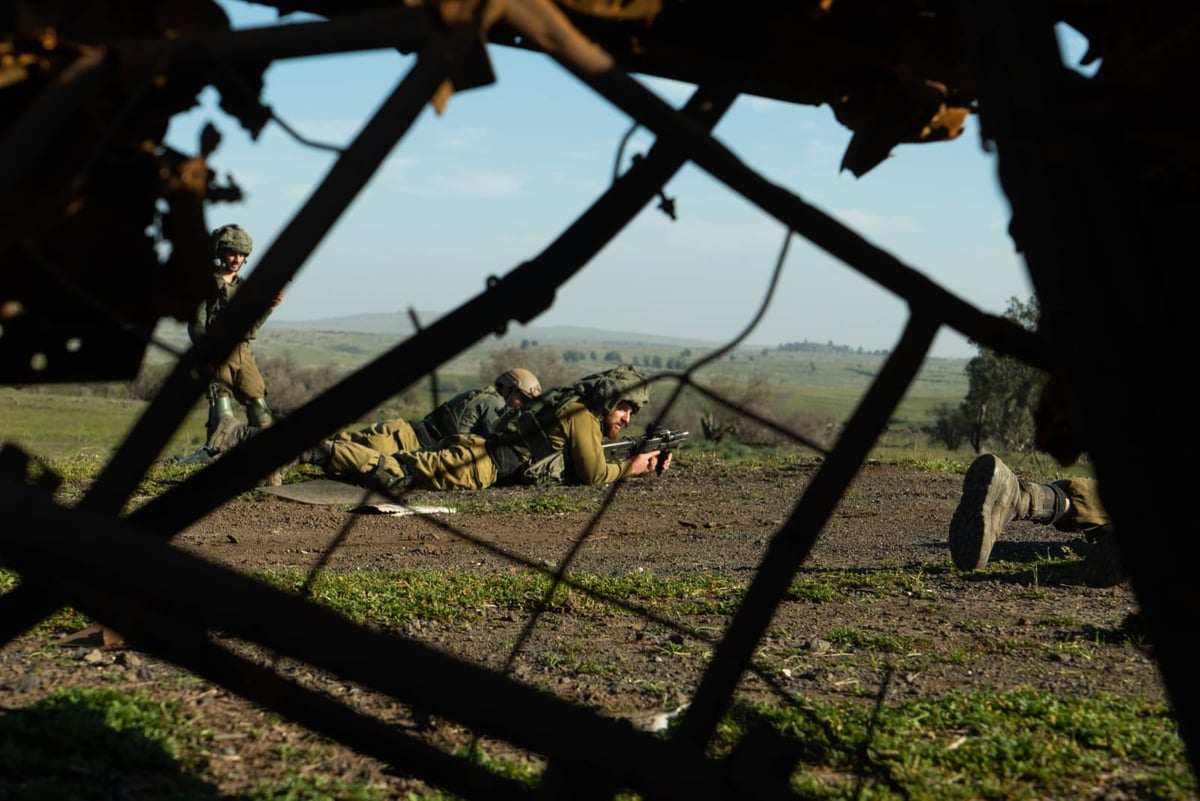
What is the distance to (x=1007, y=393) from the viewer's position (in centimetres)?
2405

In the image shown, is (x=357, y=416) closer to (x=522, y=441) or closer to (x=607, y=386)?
(x=607, y=386)

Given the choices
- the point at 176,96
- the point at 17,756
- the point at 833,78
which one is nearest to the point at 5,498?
the point at 176,96

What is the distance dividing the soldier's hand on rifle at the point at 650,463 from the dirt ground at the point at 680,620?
113cm

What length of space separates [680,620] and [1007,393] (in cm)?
1919

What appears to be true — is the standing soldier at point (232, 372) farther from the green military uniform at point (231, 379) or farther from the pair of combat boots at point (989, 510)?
the pair of combat boots at point (989, 510)

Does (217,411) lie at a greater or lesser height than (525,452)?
lesser

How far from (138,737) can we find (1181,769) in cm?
352

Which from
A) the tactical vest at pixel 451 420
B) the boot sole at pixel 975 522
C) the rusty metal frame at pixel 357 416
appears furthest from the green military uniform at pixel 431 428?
the rusty metal frame at pixel 357 416

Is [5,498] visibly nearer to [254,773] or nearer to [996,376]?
[254,773]

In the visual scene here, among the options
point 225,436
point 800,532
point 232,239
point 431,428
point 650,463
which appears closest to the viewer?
point 800,532

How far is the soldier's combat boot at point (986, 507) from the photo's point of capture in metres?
8.13

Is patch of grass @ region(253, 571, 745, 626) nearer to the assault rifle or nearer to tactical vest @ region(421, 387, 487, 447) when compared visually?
tactical vest @ region(421, 387, 487, 447)

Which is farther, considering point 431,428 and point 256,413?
point 431,428

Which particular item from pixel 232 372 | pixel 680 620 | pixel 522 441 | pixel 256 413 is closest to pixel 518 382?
pixel 522 441
